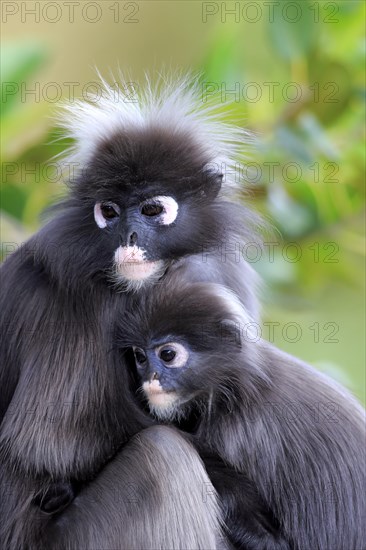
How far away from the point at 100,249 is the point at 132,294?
0.40 ft

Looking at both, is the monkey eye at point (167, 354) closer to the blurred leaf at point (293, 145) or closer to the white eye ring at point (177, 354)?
the white eye ring at point (177, 354)

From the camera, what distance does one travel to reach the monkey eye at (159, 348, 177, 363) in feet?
6.95

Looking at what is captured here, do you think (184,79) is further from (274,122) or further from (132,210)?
(274,122)

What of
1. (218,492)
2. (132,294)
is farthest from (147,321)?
(218,492)

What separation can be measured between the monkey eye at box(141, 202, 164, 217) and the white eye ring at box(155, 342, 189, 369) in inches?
11.3

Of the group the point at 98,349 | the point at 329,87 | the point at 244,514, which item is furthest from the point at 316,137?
the point at 244,514

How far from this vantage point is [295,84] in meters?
3.35

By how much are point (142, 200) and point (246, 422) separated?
1.75ft

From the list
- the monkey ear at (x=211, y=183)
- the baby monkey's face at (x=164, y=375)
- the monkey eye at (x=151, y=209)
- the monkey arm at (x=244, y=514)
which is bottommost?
the monkey arm at (x=244, y=514)

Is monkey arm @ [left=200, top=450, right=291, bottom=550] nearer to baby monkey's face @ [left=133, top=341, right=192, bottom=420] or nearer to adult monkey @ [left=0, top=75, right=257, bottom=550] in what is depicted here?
adult monkey @ [left=0, top=75, right=257, bottom=550]

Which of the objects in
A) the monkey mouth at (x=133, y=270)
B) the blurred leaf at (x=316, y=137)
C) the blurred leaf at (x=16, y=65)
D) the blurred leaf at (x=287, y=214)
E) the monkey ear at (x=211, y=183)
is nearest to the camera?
the monkey mouth at (x=133, y=270)

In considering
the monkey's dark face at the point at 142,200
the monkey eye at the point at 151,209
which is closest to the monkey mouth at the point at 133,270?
the monkey's dark face at the point at 142,200

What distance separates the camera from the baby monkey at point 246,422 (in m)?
2.11

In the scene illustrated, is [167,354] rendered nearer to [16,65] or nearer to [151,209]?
[151,209]
